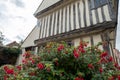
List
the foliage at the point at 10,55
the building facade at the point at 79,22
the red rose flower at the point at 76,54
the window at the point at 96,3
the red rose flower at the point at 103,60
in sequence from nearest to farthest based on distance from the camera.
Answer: the red rose flower at the point at 76,54, the red rose flower at the point at 103,60, the building facade at the point at 79,22, the window at the point at 96,3, the foliage at the point at 10,55

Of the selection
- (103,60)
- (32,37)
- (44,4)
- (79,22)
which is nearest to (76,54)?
(103,60)

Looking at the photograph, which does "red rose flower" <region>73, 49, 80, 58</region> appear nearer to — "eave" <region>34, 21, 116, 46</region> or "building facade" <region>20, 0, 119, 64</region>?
"building facade" <region>20, 0, 119, 64</region>

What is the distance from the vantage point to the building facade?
19.1 feet

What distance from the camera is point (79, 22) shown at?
689 centimetres

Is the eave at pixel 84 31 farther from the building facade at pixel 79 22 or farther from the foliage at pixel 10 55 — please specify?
the foliage at pixel 10 55

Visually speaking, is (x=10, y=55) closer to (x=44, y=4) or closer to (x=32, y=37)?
(x=32, y=37)

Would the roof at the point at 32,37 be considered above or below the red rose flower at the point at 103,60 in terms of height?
above

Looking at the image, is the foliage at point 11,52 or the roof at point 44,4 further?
the foliage at point 11,52

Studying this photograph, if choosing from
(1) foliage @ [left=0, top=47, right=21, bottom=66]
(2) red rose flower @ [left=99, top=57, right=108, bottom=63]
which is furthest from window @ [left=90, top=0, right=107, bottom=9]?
(1) foliage @ [left=0, top=47, right=21, bottom=66]

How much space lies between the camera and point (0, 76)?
3631mm

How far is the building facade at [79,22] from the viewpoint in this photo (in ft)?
19.1

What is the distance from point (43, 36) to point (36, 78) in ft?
20.0

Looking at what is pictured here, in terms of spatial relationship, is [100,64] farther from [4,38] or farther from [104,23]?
[4,38]

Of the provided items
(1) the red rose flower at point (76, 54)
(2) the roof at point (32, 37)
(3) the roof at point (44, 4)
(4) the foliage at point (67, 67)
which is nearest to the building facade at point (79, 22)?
(3) the roof at point (44, 4)
